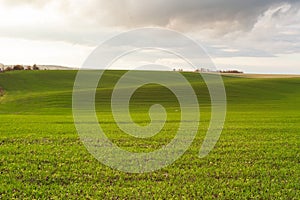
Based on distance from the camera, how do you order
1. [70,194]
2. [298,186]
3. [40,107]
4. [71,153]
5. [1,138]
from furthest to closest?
[40,107] → [1,138] → [71,153] → [298,186] → [70,194]

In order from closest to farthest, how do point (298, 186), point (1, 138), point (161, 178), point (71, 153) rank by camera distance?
point (298, 186)
point (161, 178)
point (71, 153)
point (1, 138)

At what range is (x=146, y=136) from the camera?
76.0 ft

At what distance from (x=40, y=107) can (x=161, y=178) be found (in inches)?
1861

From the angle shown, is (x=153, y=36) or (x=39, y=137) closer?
(x=153, y=36)

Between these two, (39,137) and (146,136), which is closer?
(39,137)

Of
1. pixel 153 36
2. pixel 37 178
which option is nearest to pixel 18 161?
pixel 37 178

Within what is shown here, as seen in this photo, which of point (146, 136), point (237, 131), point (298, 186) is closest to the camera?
point (298, 186)

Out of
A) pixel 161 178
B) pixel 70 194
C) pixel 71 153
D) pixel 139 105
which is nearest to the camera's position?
pixel 70 194

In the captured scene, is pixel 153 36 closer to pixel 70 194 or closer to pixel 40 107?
pixel 70 194

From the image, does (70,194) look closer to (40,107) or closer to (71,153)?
(71,153)

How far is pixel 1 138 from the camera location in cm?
2084

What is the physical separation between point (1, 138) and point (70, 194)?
11.5 m

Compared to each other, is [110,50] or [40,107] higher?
[110,50]

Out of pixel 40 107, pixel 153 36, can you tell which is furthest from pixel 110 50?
pixel 40 107
